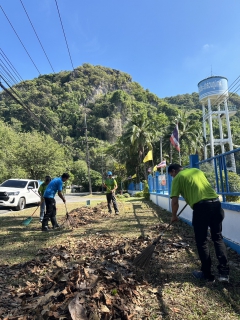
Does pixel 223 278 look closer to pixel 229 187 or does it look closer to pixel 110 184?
pixel 229 187

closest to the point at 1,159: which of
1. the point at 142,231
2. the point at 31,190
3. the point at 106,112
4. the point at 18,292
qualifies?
the point at 31,190

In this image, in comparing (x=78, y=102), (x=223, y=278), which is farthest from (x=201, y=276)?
(x=78, y=102)

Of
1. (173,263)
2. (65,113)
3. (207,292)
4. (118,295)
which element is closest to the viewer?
(118,295)

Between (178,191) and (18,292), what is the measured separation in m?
2.47

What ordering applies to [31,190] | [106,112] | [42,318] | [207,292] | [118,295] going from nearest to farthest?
[42,318]
[118,295]
[207,292]
[31,190]
[106,112]

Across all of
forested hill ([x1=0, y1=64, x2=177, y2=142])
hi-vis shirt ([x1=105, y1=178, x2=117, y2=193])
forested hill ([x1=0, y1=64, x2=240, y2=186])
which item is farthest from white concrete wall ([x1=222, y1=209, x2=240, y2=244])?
forested hill ([x1=0, y1=64, x2=177, y2=142])

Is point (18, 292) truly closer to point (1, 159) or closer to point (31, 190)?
point (31, 190)

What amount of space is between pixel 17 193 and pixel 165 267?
Answer: 10.6 m

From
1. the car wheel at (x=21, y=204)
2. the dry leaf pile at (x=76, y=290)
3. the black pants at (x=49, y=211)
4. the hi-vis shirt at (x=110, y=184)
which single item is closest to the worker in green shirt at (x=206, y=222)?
the dry leaf pile at (x=76, y=290)

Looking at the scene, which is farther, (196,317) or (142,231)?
(142,231)

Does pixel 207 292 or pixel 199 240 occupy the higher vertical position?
pixel 199 240

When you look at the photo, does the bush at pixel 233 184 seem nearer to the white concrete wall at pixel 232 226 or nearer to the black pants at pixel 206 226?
the white concrete wall at pixel 232 226

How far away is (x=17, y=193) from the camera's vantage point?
42.4 ft

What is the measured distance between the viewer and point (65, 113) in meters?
57.2
